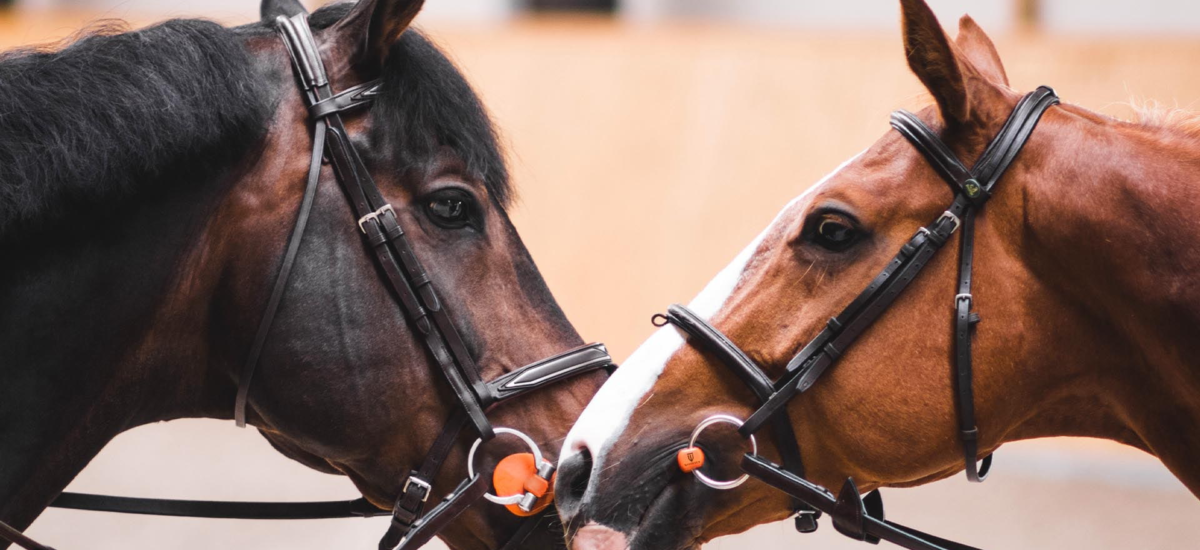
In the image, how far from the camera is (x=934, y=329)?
2.01m

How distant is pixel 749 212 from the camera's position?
748 cm

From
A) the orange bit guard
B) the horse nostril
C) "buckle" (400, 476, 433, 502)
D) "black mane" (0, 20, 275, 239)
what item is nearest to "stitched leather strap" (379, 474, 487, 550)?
"buckle" (400, 476, 433, 502)

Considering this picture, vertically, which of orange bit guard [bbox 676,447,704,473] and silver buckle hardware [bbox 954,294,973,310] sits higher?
silver buckle hardware [bbox 954,294,973,310]

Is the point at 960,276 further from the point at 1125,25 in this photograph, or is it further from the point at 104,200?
the point at 1125,25

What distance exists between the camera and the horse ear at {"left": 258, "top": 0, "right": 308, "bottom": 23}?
2492 millimetres

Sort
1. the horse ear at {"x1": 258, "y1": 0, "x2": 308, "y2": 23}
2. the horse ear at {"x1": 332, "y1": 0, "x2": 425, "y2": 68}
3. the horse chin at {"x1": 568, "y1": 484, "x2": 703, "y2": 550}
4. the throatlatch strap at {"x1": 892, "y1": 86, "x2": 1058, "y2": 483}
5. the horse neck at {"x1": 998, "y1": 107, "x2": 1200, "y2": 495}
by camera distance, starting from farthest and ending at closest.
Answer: the horse ear at {"x1": 258, "y1": 0, "x2": 308, "y2": 23} < the horse ear at {"x1": 332, "y1": 0, "x2": 425, "y2": 68} < the horse chin at {"x1": 568, "y1": 484, "x2": 703, "y2": 550} < the throatlatch strap at {"x1": 892, "y1": 86, "x2": 1058, "y2": 483} < the horse neck at {"x1": 998, "y1": 107, "x2": 1200, "y2": 495}

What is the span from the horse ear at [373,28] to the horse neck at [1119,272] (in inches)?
48.9

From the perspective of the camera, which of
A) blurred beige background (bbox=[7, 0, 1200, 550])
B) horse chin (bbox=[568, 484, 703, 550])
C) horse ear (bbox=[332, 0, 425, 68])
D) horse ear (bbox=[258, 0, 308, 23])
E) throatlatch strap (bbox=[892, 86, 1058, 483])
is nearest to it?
throatlatch strap (bbox=[892, 86, 1058, 483])

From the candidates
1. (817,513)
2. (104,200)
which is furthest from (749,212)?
(104,200)

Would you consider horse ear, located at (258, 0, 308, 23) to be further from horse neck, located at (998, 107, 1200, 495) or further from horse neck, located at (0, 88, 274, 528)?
horse neck, located at (998, 107, 1200, 495)

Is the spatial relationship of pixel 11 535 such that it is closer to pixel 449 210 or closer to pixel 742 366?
pixel 449 210

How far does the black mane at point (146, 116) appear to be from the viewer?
1.94 m

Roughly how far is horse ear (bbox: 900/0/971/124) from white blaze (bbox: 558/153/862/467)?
0.21 meters

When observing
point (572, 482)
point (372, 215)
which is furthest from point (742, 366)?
point (372, 215)
